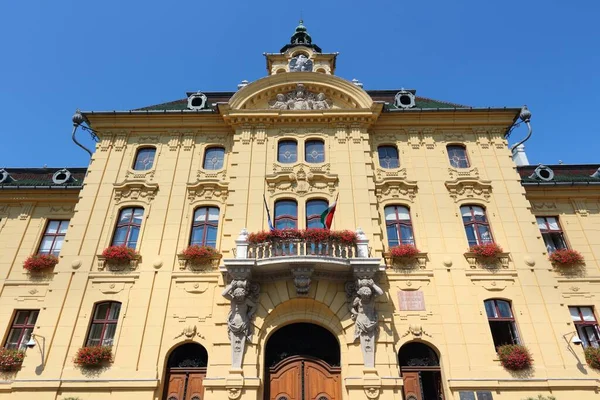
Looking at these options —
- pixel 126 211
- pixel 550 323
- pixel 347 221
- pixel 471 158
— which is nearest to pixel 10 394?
pixel 126 211

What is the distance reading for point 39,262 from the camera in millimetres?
16672

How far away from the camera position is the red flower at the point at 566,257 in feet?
54.1

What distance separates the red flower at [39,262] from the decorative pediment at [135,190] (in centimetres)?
353

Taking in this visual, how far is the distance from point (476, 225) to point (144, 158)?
15.3 metres

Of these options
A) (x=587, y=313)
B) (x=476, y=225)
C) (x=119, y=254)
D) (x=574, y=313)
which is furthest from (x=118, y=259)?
(x=587, y=313)

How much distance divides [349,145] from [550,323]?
10.5 meters

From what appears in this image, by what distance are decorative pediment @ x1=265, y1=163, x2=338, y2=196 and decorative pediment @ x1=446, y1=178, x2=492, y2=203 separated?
517cm

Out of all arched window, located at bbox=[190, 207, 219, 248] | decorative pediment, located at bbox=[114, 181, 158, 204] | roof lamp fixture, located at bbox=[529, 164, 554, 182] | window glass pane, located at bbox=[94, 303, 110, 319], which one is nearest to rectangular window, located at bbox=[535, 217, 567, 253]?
roof lamp fixture, located at bbox=[529, 164, 554, 182]

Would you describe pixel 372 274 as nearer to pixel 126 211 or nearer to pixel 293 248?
pixel 293 248

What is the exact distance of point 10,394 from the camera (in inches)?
540

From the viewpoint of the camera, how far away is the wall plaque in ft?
48.4

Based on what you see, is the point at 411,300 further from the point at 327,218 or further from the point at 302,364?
the point at 302,364

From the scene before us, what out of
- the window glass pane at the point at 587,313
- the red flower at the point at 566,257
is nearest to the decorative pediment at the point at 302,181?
the red flower at the point at 566,257

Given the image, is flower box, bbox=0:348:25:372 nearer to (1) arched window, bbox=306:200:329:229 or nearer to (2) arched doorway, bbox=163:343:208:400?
(2) arched doorway, bbox=163:343:208:400
